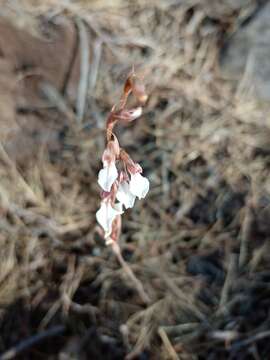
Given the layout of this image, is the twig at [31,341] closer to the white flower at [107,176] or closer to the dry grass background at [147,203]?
the dry grass background at [147,203]

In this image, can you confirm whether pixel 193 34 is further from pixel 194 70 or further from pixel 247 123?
pixel 247 123

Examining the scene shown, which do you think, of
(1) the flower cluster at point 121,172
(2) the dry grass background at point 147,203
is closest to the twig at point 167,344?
(2) the dry grass background at point 147,203

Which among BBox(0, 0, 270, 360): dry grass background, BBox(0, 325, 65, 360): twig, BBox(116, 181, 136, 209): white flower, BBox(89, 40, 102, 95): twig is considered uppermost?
BBox(89, 40, 102, 95): twig

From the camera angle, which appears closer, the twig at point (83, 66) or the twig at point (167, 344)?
the twig at point (167, 344)

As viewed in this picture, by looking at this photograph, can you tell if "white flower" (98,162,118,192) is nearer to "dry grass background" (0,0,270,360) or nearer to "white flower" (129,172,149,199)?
"white flower" (129,172,149,199)

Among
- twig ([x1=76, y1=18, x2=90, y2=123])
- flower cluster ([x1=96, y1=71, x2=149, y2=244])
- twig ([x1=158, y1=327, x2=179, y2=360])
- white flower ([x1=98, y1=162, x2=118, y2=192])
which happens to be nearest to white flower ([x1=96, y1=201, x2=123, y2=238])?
flower cluster ([x1=96, y1=71, x2=149, y2=244])

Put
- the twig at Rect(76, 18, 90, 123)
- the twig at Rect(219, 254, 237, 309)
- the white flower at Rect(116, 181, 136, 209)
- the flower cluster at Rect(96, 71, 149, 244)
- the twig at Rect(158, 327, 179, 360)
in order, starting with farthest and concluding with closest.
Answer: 1. the twig at Rect(76, 18, 90, 123)
2. the twig at Rect(219, 254, 237, 309)
3. the twig at Rect(158, 327, 179, 360)
4. the white flower at Rect(116, 181, 136, 209)
5. the flower cluster at Rect(96, 71, 149, 244)

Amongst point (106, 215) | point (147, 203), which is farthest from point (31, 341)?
point (106, 215)
